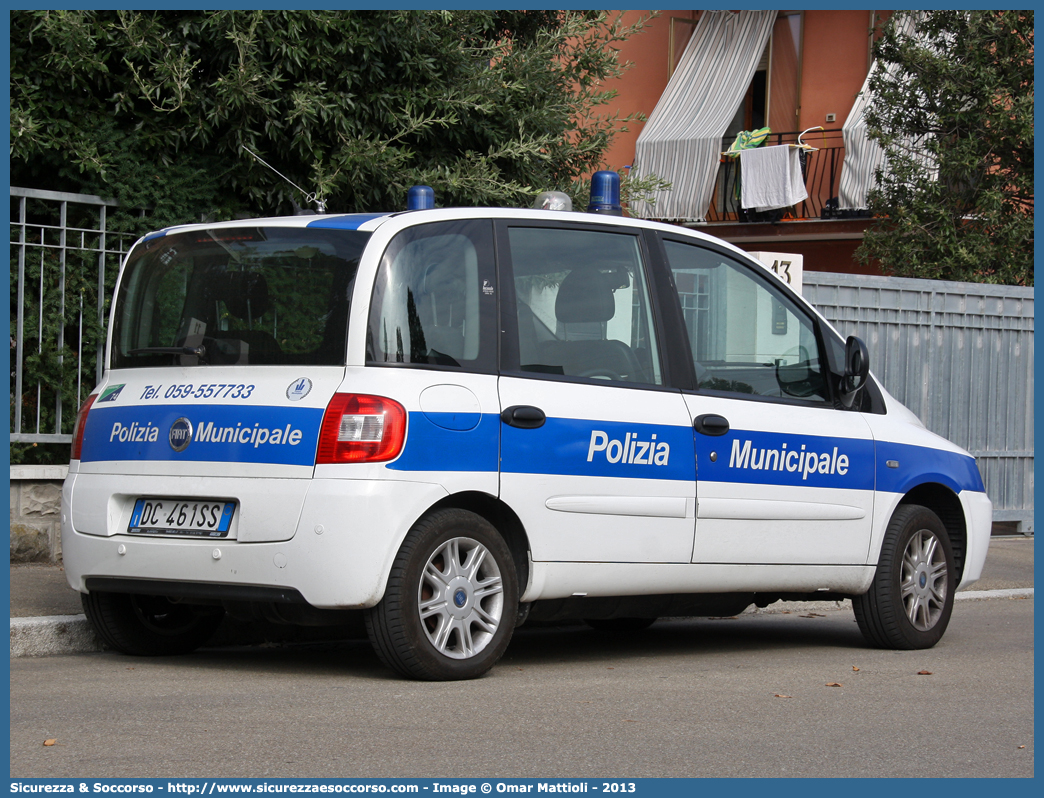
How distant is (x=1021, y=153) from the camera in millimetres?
16703

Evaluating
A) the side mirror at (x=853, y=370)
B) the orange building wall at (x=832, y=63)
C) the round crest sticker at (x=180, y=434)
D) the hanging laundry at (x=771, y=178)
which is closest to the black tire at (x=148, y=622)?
the round crest sticker at (x=180, y=434)

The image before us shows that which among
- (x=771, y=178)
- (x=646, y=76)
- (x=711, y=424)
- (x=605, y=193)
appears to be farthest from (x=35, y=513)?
(x=646, y=76)

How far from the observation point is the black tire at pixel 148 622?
654 centimetres

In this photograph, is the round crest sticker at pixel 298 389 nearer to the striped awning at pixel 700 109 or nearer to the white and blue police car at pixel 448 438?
the white and blue police car at pixel 448 438

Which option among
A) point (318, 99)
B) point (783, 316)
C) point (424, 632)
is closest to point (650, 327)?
point (783, 316)

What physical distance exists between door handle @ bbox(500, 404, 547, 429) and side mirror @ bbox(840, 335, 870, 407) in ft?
6.14

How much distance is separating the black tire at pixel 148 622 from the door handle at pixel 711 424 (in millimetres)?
2312

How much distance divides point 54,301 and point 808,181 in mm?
16702

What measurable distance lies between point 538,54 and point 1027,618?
5136 mm

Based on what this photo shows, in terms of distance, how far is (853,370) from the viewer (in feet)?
23.6

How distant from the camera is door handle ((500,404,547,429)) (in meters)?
5.96

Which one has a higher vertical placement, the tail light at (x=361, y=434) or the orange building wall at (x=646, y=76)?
the orange building wall at (x=646, y=76)

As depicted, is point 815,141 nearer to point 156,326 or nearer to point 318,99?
point 318,99

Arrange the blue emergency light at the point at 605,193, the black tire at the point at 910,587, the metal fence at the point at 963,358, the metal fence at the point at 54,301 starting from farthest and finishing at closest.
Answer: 1. the metal fence at the point at 963,358
2. the metal fence at the point at 54,301
3. the black tire at the point at 910,587
4. the blue emergency light at the point at 605,193
